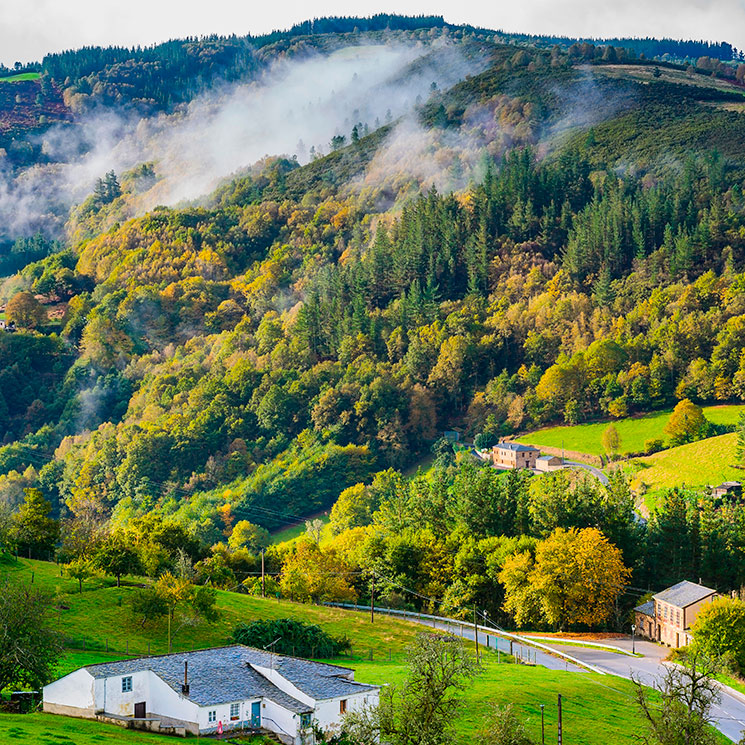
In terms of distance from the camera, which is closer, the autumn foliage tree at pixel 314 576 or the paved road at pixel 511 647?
the paved road at pixel 511 647

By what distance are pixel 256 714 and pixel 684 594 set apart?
46815 mm

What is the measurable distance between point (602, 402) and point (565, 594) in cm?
6322

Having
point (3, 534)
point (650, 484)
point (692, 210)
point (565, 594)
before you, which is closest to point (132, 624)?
point (3, 534)

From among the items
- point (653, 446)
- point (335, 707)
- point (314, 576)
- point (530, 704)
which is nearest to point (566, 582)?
point (314, 576)

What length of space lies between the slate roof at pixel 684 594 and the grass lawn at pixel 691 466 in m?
30.0

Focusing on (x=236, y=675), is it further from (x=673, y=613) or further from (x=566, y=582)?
(x=673, y=613)

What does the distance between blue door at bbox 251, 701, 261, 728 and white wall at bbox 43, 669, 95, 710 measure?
23.9 feet

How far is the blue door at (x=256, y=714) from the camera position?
5572 cm

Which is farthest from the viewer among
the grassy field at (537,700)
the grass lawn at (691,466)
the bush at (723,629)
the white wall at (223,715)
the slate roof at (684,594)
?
the grass lawn at (691,466)

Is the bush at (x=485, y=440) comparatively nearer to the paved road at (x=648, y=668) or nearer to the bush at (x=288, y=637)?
the paved road at (x=648, y=668)

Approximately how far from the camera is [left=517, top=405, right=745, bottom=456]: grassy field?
144m

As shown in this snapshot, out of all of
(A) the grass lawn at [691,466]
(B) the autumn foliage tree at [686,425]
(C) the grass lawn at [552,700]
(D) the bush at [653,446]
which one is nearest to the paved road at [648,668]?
(C) the grass lawn at [552,700]

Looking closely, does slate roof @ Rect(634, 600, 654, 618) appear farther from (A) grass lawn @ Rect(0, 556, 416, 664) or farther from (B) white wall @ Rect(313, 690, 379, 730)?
(B) white wall @ Rect(313, 690, 379, 730)

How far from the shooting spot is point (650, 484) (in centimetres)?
12756
